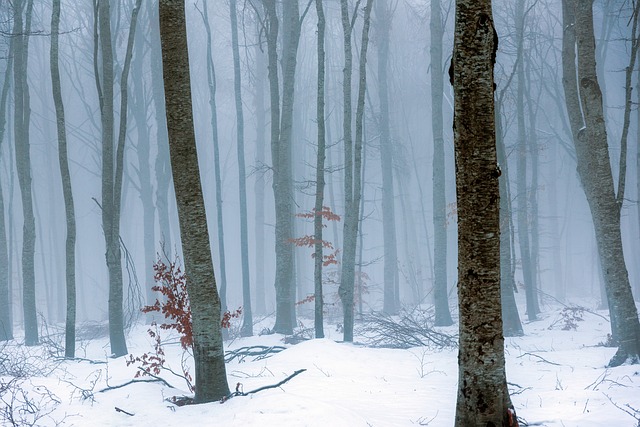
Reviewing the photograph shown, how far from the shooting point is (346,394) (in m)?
6.51

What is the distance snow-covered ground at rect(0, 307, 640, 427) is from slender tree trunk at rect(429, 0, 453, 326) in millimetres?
7310

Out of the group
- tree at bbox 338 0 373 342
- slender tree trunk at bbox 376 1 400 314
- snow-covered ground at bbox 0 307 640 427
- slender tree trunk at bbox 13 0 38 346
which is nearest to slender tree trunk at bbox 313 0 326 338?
tree at bbox 338 0 373 342

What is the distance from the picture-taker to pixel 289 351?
9.49 m

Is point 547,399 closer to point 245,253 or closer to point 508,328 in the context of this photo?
point 508,328

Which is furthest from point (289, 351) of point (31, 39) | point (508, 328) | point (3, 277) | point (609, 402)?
point (31, 39)

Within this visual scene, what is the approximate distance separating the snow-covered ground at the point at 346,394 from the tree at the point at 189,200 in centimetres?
45

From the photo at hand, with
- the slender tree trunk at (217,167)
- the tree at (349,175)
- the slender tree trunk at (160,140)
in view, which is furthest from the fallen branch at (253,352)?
the slender tree trunk at (160,140)

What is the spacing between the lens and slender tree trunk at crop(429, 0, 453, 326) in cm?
1752

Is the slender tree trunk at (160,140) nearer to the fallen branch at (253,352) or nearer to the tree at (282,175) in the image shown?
the tree at (282,175)

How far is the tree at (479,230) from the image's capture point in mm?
3973

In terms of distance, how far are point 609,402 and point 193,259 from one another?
4661 mm

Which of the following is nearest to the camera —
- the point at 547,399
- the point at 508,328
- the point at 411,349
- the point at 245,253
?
the point at 547,399

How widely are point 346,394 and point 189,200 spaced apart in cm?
296

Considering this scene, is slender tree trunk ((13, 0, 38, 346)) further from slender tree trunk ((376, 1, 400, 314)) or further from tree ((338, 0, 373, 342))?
slender tree trunk ((376, 1, 400, 314))
